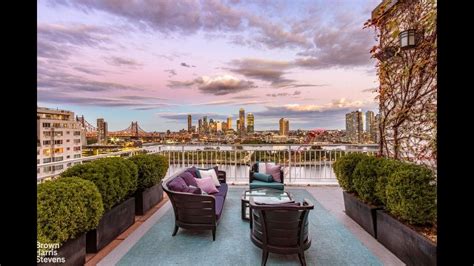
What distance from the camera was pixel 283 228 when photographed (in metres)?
2.86

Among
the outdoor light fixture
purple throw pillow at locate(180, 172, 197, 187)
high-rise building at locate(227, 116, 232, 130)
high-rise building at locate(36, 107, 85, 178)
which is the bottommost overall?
purple throw pillow at locate(180, 172, 197, 187)

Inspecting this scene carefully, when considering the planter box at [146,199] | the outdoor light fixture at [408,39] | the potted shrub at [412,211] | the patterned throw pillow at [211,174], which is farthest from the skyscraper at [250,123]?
the potted shrub at [412,211]

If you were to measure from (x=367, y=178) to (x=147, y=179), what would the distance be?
392 cm

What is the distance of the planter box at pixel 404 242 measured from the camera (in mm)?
2562

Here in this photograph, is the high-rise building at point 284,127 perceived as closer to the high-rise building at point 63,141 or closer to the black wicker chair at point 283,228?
the black wicker chair at point 283,228

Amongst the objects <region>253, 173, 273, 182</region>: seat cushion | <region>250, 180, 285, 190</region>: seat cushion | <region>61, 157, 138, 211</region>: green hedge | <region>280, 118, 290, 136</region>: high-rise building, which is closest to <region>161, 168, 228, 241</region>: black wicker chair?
<region>61, 157, 138, 211</region>: green hedge

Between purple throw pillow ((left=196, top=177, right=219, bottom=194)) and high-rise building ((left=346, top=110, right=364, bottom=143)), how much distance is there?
4275mm

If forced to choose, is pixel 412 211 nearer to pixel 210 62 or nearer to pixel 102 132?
pixel 210 62

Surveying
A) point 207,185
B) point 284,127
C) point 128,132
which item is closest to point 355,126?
point 284,127

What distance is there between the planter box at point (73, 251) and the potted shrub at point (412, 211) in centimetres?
383

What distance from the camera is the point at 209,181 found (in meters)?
5.03

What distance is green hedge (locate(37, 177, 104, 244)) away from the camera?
238 cm

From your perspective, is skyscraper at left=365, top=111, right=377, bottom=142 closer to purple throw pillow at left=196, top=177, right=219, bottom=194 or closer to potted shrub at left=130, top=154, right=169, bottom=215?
purple throw pillow at left=196, top=177, right=219, bottom=194
